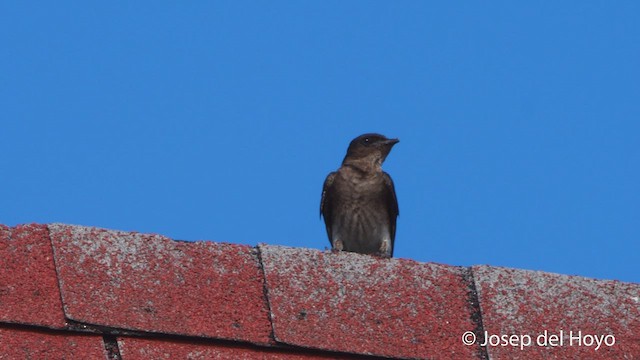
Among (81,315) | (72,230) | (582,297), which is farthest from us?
(582,297)

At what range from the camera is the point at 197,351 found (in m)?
4.79

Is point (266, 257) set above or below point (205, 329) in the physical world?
above

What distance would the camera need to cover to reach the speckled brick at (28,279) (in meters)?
4.66

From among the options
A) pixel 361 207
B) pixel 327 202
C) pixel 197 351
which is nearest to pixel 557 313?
pixel 197 351

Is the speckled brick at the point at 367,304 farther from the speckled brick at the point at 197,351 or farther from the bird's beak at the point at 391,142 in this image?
the bird's beak at the point at 391,142

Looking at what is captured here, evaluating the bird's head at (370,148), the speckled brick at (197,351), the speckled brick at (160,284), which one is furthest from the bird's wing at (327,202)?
the speckled brick at (197,351)

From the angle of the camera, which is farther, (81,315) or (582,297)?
(582,297)

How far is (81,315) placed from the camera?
15.5 feet

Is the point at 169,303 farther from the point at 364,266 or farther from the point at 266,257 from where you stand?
the point at 364,266

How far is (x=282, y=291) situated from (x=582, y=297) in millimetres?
1147

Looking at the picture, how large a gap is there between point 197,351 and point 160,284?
31 centimetres

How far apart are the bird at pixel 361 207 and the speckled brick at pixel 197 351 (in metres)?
4.09

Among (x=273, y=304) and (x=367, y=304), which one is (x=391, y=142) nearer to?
(x=367, y=304)

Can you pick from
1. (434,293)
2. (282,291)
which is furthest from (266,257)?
(434,293)
